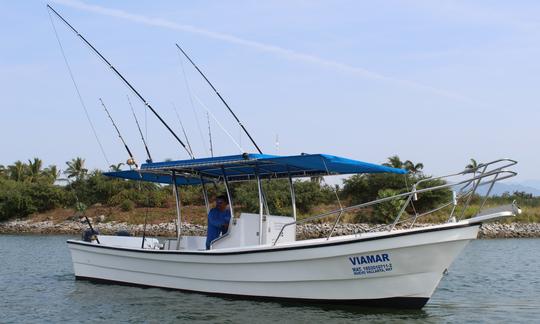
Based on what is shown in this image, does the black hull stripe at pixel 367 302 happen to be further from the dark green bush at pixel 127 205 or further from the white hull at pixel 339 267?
the dark green bush at pixel 127 205

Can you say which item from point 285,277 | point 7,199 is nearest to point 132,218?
point 7,199

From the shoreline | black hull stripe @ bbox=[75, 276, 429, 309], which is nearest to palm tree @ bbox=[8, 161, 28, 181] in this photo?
the shoreline

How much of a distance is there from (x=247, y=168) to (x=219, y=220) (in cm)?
130

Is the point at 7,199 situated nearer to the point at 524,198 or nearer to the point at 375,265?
the point at 524,198

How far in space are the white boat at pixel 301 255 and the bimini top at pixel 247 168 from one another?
24mm

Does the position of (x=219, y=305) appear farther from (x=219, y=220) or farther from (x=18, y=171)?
(x=18, y=171)

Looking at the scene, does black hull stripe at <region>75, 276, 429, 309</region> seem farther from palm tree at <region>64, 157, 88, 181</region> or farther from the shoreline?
palm tree at <region>64, 157, 88, 181</region>

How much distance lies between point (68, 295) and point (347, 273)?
6.90m

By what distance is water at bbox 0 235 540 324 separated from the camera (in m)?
11.2

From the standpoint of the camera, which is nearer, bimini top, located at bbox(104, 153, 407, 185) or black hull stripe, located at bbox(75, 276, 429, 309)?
black hull stripe, located at bbox(75, 276, 429, 309)

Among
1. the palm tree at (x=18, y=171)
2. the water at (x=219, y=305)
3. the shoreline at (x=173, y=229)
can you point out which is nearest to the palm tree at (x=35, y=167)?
the palm tree at (x=18, y=171)

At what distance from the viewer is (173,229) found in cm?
4147

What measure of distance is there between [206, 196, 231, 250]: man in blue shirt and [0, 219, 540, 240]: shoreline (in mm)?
20532

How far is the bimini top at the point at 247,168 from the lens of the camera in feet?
39.5
